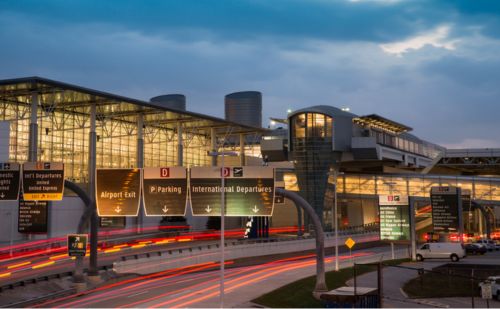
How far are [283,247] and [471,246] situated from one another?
74.7ft

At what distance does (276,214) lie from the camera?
122m

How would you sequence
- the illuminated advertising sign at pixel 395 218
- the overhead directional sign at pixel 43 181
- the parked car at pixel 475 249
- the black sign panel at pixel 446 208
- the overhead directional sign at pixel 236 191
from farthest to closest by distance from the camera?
the parked car at pixel 475 249
the illuminated advertising sign at pixel 395 218
the black sign panel at pixel 446 208
the overhead directional sign at pixel 43 181
the overhead directional sign at pixel 236 191

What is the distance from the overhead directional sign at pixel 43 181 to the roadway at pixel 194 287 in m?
6.71

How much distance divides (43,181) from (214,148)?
80.6 m

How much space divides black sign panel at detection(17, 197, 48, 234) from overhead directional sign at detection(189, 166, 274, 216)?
39.8 ft

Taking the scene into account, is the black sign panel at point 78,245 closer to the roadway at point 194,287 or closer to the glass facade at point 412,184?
the roadway at point 194,287

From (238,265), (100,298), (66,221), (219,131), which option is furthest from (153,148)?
(100,298)

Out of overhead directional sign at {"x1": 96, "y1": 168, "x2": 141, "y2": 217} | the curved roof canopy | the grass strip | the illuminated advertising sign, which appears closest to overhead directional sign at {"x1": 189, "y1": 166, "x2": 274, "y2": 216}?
overhead directional sign at {"x1": 96, "y1": 168, "x2": 141, "y2": 217}

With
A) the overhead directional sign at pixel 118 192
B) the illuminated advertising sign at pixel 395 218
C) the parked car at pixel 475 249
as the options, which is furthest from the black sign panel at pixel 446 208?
the overhead directional sign at pixel 118 192

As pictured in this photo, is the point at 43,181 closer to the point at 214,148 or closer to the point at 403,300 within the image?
the point at 403,300

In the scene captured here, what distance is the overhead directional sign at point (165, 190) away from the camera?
109 feet

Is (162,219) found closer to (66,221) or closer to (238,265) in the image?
(66,221)

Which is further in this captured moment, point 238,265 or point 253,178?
point 238,265

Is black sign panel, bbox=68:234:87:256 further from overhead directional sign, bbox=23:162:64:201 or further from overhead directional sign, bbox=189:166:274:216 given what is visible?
overhead directional sign, bbox=189:166:274:216
